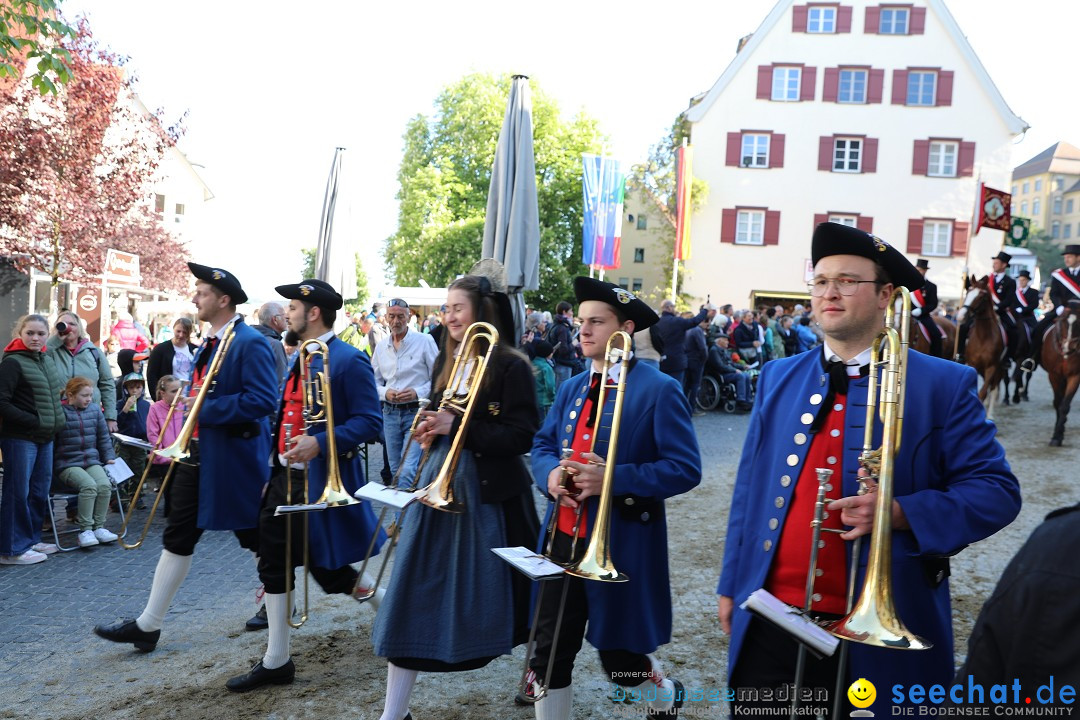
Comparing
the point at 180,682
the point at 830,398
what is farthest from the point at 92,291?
the point at 830,398

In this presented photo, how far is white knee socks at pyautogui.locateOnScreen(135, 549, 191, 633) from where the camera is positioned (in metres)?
4.67

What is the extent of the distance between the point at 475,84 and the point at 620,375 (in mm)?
34741

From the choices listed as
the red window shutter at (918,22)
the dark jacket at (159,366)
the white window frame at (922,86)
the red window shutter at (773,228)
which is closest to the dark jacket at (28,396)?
the dark jacket at (159,366)

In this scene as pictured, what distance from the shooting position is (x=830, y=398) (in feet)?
8.66

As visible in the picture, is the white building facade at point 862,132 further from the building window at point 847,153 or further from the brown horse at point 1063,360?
the brown horse at point 1063,360

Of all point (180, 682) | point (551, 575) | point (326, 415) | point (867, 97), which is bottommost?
point (180, 682)

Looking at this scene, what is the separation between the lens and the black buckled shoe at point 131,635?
4676 millimetres

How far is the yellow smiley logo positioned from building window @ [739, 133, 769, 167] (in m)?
32.0

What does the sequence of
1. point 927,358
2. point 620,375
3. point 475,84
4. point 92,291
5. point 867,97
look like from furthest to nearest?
point 475,84, point 867,97, point 92,291, point 620,375, point 927,358

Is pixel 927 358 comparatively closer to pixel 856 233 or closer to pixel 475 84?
pixel 856 233

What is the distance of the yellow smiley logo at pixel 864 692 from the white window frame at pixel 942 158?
33.5 metres

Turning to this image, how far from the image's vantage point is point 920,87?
32344 millimetres

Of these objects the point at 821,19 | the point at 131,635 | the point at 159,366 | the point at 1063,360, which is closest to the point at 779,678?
the point at 131,635

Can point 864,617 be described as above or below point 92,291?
below
